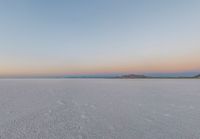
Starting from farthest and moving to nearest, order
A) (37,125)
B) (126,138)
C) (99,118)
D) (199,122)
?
(99,118)
(199,122)
(37,125)
(126,138)

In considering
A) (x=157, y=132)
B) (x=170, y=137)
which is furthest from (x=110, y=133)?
(x=170, y=137)

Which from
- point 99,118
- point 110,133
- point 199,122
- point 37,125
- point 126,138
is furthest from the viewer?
point 99,118

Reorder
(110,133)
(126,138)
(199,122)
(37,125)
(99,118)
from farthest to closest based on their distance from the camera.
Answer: (99,118) < (199,122) < (37,125) < (110,133) < (126,138)

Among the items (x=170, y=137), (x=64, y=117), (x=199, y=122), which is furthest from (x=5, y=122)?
(x=199, y=122)

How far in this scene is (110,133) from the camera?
285 centimetres

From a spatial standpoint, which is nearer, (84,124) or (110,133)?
(110,133)

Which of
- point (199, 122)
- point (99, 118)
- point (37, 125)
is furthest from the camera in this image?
point (99, 118)

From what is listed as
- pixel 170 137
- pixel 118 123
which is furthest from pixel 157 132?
pixel 118 123

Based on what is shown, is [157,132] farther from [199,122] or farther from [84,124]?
[84,124]

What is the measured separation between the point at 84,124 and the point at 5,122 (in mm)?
2387

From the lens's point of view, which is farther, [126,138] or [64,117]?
[64,117]

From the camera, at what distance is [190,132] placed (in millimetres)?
2871

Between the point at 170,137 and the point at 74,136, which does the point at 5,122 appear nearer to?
the point at 74,136

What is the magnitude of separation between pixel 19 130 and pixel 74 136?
1477 mm
